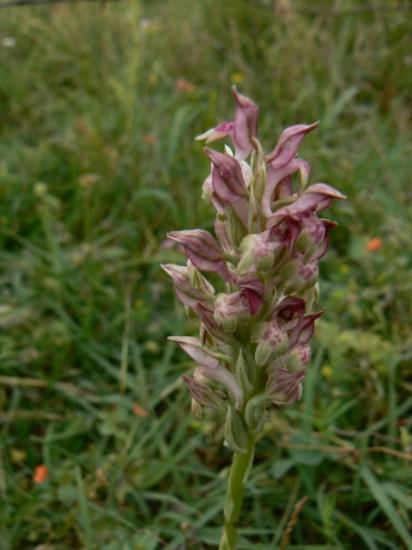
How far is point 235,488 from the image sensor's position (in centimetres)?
151

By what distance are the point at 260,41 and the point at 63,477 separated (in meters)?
3.21

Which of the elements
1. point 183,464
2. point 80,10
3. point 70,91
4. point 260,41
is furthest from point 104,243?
point 80,10

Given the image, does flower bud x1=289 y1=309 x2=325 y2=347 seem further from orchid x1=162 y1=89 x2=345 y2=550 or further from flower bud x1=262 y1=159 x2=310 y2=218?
flower bud x1=262 y1=159 x2=310 y2=218

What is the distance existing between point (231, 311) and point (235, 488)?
0.41m

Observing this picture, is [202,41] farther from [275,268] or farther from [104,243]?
[275,268]

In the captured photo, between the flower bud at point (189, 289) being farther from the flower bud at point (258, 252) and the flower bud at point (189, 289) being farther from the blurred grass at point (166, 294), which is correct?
the blurred grass at point (166, 294)

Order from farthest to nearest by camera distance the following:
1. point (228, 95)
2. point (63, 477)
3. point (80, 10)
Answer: point (80, 10) → point (228, 95) → point (63, 477)

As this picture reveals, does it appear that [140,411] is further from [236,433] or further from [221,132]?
[221,132]

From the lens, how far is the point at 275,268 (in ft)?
4.29

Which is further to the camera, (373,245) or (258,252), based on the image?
(373,245)

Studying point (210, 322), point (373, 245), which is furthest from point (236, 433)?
point (373, 245)

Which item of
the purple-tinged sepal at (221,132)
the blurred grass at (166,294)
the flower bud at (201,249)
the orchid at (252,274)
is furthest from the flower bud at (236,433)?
the blurred grass at (166,294)

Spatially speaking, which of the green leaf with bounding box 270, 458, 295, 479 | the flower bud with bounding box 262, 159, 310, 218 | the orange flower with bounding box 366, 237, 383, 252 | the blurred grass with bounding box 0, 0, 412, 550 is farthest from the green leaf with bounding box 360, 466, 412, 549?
the flower bud with bounding box 262, 159, 310, 218

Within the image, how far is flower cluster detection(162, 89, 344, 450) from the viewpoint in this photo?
1270 mm
